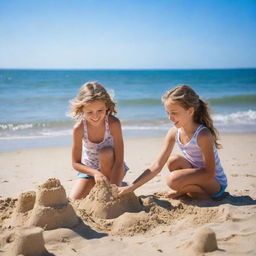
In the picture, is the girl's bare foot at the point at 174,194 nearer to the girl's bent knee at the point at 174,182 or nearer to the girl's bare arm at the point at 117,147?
the girl's bent knee at the point at 174,182

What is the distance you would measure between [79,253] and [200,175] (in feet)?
5.36

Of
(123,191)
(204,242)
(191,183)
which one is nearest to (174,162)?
(191,183)

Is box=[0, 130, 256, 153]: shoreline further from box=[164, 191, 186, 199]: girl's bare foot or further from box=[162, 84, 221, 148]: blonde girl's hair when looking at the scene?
box=[162, 84, 221, 148]: blonde girl's hair

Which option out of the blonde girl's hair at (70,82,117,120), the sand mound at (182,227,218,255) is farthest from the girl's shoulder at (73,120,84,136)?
the sand mound at (182,227,218,255)

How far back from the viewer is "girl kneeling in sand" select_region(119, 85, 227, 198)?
3.64 meters

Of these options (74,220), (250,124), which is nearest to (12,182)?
(74,220)

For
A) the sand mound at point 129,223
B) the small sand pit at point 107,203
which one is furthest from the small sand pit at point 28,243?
the small sand pit at point 107,203

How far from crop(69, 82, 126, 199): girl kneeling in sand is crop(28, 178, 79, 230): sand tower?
827 mm

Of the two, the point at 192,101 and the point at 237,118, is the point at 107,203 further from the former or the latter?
the point at 237,118

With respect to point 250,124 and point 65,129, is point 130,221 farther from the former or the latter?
point 250,124

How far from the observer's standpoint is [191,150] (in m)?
3.82

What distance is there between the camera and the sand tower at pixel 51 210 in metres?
2.84

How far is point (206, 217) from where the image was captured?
3.19m

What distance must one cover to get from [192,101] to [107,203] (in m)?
1.31
